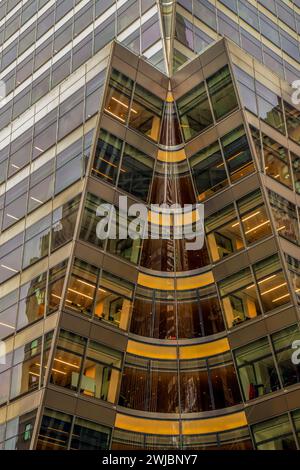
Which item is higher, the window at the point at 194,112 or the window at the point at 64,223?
the window at the point at 194,112

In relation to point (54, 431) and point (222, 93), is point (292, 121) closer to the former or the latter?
point (222, 93)

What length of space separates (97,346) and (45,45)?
21.9 meters

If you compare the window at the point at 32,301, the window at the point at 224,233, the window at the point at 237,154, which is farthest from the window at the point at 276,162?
the window at the point at 32,301

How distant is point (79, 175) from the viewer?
34.5m

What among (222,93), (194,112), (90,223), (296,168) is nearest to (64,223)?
(90,223)

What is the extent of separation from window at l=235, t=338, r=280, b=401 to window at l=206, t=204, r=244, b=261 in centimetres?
483

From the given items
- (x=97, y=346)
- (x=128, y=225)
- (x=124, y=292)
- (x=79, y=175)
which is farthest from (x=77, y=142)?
(x=97, y=346)

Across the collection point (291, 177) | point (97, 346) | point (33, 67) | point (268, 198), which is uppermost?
point (33, 67)

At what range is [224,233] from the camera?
34969 mm

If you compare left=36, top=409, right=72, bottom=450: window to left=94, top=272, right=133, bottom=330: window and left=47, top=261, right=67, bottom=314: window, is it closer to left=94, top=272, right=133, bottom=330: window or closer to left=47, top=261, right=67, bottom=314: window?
left=47, top=261, right=67, bottom=314: window

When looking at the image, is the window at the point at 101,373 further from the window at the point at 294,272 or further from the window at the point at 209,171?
the window at the point at 209,171

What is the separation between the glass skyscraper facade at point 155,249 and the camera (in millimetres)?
30906

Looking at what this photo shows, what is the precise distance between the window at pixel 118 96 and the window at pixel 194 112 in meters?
3.16
